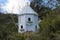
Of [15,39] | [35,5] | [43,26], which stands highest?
[35,5]

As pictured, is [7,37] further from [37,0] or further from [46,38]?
[37,0]

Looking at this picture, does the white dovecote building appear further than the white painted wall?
Yes

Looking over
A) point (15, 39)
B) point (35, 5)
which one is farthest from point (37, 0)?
point (15, 39)

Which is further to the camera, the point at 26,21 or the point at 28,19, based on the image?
the point at 28,19

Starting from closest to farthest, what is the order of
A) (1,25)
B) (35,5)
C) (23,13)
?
(1,25)
(23,13)
(35,5)

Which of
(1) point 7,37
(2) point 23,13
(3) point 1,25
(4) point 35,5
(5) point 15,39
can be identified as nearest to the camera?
(5) point 15,39

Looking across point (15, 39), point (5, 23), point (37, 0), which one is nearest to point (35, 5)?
point (37, 0)

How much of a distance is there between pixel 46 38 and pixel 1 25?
772 cm

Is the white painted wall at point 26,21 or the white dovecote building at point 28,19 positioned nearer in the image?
the white painted wall at point 26,21

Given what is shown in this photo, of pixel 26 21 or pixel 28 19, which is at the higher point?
pixel 28 19

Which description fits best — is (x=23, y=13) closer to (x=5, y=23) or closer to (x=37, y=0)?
(x=37, y=0)

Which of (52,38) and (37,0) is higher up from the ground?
(37,0)

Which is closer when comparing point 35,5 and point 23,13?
point 23,13

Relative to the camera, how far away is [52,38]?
30.2ft
